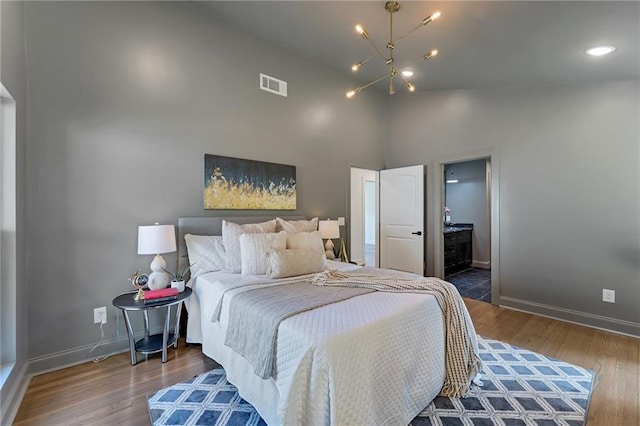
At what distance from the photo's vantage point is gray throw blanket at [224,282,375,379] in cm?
151

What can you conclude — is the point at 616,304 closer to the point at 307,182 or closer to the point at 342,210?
the point at 342,210

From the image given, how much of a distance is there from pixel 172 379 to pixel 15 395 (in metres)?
0.90

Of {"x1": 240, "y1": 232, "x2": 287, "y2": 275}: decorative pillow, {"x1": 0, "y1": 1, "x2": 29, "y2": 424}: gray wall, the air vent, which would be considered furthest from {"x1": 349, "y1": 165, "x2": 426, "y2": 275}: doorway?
{"x1": 0, "y1": 1, "x2": 29, "y2": 424}: gray wall

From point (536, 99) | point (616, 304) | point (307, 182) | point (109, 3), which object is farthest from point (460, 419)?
point (109, 3)

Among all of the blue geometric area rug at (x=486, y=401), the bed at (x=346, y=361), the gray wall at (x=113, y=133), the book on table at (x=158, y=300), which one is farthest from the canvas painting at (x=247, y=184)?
the blue geometric area rug at (x=486, y=401)

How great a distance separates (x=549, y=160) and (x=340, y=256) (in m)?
2.88

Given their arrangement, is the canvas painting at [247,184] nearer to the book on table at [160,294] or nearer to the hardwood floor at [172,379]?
the book on table at [160,294]

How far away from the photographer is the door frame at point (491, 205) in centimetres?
380

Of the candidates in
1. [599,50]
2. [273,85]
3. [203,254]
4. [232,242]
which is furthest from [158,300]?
[599,50]

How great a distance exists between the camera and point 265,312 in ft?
5.36

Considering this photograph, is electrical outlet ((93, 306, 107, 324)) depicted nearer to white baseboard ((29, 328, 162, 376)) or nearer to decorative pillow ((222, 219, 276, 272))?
white baseboard ((29, 328, 162, 376))

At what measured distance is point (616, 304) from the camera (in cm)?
298

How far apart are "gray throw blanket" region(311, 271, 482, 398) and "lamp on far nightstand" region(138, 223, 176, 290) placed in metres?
1.34

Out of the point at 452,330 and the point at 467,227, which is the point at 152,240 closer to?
the point at 452,330
